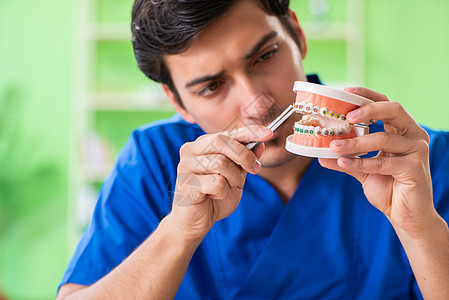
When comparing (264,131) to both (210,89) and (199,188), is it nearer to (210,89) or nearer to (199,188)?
(199,188)

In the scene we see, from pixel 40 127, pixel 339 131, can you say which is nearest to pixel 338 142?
pixel 339 131

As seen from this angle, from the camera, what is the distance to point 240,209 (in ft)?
4.04

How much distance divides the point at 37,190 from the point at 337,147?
10.1ft

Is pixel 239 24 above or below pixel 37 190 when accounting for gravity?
above

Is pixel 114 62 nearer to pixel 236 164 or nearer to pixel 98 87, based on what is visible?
pixel 98 87

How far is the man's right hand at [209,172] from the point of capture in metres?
0.86

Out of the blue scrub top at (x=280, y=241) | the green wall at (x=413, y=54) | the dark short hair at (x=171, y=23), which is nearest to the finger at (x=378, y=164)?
the blue scrub top at (x=280, y=241)

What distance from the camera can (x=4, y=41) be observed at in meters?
3.38

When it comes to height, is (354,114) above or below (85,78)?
above

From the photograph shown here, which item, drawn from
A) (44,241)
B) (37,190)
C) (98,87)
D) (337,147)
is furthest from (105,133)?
(337,147)

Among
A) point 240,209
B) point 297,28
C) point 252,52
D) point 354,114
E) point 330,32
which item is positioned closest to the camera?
point 354,114

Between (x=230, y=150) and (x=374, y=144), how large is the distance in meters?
0.26

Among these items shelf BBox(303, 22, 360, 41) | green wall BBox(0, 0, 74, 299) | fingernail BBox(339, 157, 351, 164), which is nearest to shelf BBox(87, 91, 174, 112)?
green wall BBox(0, 0, 74, 299)

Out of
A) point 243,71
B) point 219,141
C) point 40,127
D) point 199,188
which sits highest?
point 243,71
